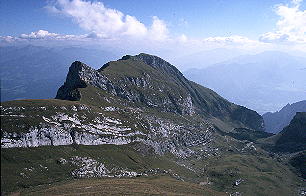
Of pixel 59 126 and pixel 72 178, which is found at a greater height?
pixel 59 126

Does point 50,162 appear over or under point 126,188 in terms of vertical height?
over

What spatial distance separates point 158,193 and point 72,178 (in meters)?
40.0

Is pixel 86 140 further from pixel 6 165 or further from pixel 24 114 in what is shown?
pixel 6 165

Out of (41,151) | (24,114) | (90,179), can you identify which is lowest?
(90,179)

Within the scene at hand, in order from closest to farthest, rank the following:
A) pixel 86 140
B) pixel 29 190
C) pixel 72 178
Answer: pixel 29 190 → pixel 72 178 → pixel 86 140

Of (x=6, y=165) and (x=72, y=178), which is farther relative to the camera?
(x=72, y=178)

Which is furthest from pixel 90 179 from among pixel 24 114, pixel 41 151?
pixel 24 114

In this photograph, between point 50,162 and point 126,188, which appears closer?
point 126,188

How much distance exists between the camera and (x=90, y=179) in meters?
146

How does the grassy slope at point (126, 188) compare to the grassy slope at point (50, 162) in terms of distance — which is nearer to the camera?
the grassy slope at point (126, 188)

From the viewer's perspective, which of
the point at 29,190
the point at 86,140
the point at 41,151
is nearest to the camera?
the point at 29,190

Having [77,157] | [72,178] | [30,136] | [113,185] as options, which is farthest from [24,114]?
[113,185]

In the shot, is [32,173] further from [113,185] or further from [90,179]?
[113,185]

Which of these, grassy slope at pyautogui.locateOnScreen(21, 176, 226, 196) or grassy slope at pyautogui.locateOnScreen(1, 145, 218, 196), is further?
grassy slope at pyautogui.locateOnScreen(1, 145, 218, 196)
